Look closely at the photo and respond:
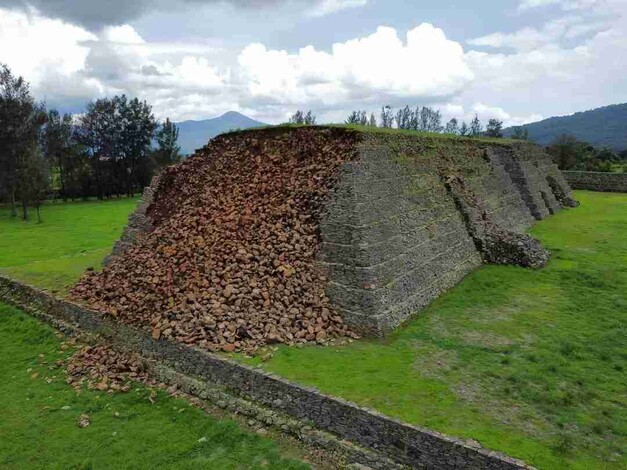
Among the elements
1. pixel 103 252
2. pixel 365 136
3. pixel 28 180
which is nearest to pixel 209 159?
pixel 365 136

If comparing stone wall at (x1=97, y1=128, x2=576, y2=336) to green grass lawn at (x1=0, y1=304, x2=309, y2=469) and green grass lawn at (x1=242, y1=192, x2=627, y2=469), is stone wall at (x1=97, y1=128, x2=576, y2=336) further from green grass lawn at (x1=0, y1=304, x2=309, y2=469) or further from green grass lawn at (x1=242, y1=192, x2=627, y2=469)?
green grass lawn at (x1=0, y1=304, x2=309, y2=469)

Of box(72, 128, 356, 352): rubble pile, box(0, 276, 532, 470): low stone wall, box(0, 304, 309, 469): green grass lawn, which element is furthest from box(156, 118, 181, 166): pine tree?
box(0, 304, 309, 469): green grass lawn

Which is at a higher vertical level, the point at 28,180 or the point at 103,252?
the point at 28,180

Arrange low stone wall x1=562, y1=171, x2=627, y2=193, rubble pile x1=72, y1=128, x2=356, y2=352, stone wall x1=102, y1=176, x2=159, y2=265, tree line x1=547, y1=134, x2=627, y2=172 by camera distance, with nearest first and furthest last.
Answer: rubble pile x1=72, y1=128, x2=356, y2=352, stone wall x1=102, y1=176, x2=159, y2=265, low stone wall x1=562, y1=171, x2=627, y2=193, tree line x1=547, y1=134, x2=627, y2=172

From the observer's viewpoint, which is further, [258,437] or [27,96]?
[27,96]

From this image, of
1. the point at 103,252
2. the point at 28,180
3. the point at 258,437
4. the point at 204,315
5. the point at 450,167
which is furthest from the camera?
the point at 28,180

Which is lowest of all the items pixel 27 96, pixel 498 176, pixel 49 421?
pixel 49 421

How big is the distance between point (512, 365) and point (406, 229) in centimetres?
538

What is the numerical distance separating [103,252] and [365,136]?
50.2 ft

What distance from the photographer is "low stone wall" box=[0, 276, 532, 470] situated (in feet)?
26.0

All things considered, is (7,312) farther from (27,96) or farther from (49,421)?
(27,96)

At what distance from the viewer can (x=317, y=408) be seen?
952 cm

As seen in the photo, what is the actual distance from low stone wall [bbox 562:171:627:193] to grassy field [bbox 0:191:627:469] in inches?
1046

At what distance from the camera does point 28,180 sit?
137 feet
